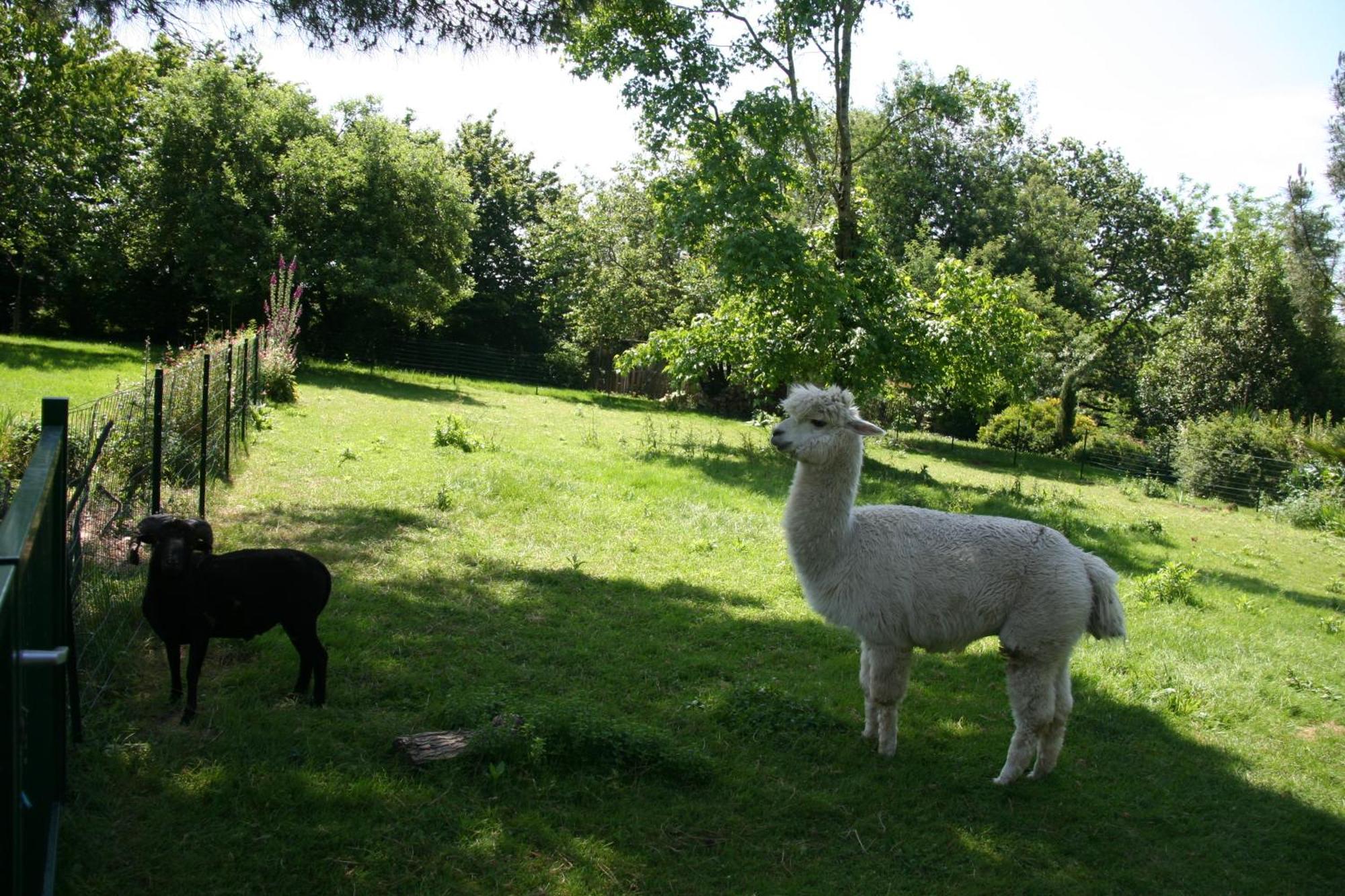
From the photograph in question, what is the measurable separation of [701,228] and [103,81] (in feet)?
50.3

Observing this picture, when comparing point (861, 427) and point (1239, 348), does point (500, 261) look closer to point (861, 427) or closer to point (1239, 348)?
point (1239, 348)

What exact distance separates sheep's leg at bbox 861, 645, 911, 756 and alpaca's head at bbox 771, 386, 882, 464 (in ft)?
3.90

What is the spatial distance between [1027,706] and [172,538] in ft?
15.4

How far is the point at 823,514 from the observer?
211 inches

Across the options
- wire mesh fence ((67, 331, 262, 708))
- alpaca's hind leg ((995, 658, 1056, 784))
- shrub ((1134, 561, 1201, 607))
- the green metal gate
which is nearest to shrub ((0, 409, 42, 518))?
wire mesh fence ((67, 331, 262, 708))

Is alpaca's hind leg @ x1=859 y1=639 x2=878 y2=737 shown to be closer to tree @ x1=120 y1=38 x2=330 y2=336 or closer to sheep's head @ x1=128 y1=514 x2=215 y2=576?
sheep's head @ x1=128 y1=514 x2=215 y2=576

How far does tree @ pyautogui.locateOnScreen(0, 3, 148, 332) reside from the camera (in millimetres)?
20938

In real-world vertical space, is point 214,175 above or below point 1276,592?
above

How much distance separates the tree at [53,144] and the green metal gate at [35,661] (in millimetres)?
20529

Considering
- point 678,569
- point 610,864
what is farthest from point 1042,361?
point 610,864

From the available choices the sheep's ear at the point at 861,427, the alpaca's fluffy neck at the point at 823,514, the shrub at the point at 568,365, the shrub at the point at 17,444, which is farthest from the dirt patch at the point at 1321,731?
the shrub at the point at 568,365

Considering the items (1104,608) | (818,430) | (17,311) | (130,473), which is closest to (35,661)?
(818,430)

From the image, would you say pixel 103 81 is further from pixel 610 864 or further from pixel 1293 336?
pixel 1293 336

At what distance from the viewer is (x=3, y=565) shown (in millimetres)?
1923
